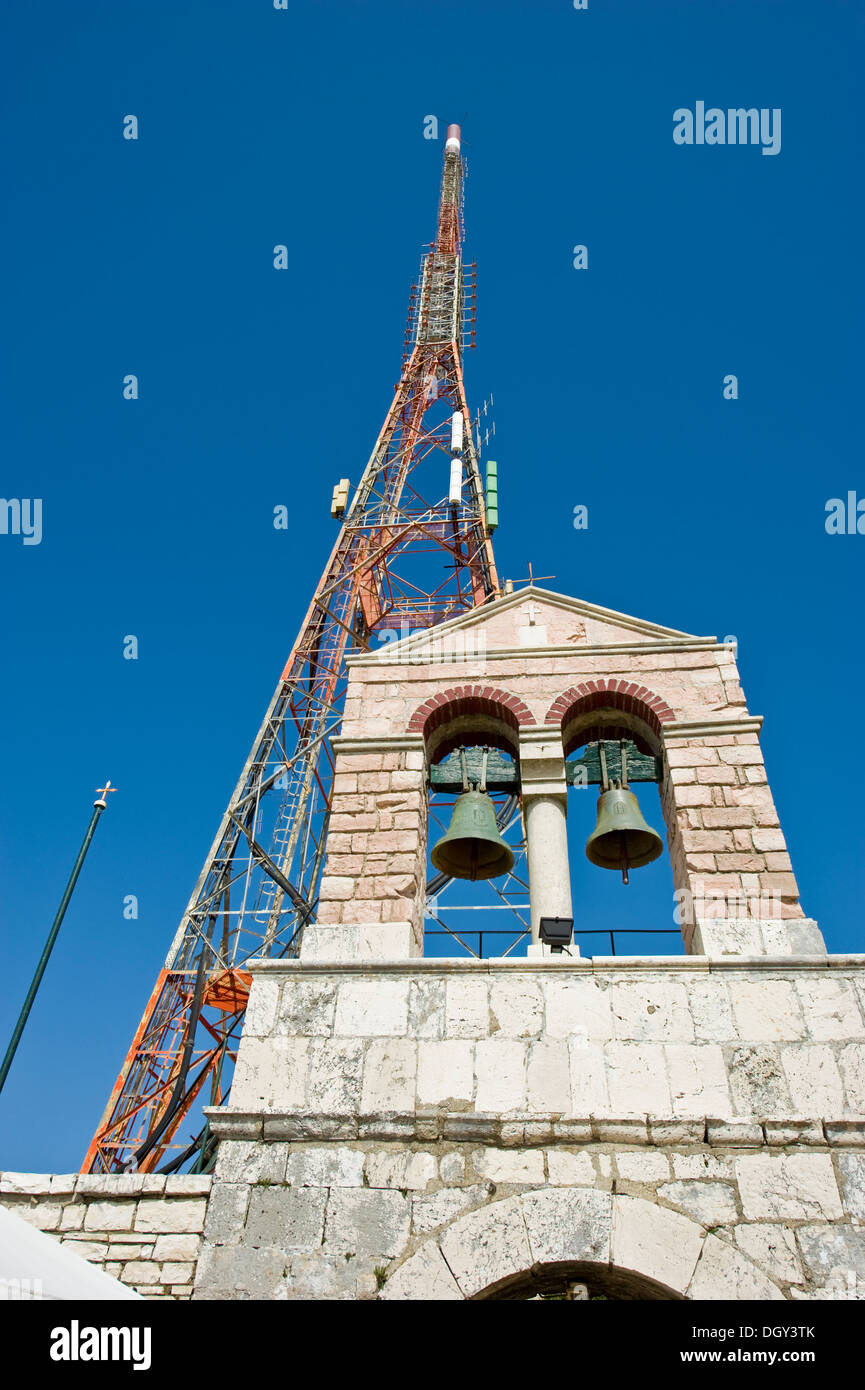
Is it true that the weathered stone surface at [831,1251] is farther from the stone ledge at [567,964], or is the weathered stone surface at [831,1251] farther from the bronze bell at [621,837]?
the bronze bell at [621,837]

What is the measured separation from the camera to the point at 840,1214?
570cm

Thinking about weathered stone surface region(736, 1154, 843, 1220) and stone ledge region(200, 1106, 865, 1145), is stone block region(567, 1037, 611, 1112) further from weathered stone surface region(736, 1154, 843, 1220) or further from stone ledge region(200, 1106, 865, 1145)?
weathered stone surface region(736, 1154, 843, 1220)

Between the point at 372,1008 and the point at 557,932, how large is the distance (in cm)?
131

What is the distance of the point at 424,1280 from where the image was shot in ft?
18.3

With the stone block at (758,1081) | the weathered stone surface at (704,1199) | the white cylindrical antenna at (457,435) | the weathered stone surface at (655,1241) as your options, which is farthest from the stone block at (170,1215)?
the white cylindrical antenna at (457,435)

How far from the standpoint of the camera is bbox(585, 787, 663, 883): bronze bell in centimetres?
792

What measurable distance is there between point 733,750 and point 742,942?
162 centimetres

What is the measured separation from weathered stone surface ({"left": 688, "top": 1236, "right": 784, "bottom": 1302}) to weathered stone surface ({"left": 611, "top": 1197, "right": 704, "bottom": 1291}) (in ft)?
0.16

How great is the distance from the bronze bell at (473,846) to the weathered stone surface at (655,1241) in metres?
2.88

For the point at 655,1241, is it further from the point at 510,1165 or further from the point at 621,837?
the point at 621,837
